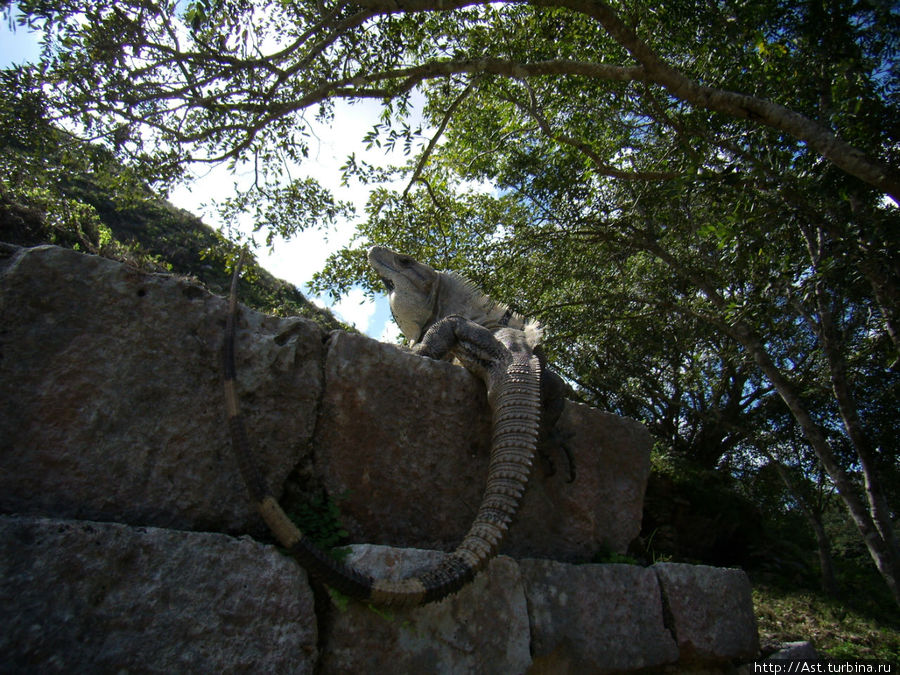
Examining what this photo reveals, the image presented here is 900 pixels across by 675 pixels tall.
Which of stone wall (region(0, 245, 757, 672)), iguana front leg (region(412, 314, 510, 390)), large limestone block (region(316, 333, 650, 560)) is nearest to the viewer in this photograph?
stone wall (region(0, 245, 757, 672))

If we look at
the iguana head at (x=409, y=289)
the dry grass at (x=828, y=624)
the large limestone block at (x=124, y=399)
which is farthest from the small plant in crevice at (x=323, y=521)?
the dry grass at (x=828, y=624)

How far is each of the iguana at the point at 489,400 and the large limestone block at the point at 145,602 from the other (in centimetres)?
21

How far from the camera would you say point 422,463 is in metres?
3.04

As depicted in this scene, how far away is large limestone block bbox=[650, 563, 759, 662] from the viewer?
3414 mm

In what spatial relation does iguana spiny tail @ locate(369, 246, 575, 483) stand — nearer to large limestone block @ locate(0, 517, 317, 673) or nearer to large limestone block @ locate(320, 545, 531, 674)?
large limestone block @ locate(320, 545, 531, 674)

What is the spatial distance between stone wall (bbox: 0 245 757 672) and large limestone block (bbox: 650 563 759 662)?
14mm

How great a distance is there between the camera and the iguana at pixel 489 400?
2.14 m

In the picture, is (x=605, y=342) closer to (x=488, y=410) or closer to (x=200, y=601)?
(x=488, y=410)

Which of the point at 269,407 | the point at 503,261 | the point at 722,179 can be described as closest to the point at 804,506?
the point at 503,261

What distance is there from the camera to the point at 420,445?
3053 millimetres

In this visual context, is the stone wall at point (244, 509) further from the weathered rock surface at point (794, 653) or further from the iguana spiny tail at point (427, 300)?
the iguana spiny tail at point (427, 300)

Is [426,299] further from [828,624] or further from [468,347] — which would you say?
[828,624]

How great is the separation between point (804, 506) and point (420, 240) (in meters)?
7.74

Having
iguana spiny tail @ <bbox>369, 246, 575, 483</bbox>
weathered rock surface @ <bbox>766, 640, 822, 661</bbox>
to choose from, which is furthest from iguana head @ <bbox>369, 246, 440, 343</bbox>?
weathered rock surface @ <bbox>766, 640, 822, 661</bbox>
